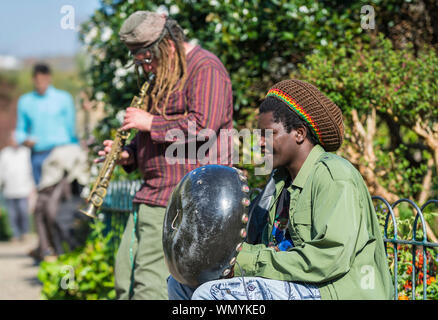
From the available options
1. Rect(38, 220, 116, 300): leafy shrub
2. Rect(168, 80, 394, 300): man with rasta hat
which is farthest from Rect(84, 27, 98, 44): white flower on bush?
Rect(168, 80, 394, 300): man with rasta hat

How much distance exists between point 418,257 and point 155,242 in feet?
4.87

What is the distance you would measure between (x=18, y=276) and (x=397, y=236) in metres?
4.89

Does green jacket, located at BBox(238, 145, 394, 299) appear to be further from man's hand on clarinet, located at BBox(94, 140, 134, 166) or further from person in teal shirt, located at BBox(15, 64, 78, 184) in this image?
person in teal shirt, located at BBox(15, 64, 78, 184)

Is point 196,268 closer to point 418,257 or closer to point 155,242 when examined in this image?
point 155,242

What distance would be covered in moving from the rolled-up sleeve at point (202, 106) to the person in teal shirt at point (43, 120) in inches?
161

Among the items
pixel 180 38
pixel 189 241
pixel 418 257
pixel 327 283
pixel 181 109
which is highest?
pixel 180 38

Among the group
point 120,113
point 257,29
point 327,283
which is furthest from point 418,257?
point 120,113

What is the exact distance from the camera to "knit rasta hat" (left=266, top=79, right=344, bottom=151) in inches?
94.0

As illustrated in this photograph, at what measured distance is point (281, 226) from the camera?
2.52m

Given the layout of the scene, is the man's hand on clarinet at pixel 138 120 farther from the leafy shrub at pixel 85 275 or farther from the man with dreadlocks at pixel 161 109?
the leafy shrub at pixel 85 275

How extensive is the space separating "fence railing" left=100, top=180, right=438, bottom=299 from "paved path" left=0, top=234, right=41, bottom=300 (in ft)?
4.14

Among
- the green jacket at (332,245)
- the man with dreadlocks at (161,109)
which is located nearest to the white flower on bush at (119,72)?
the man with dreadlocks at (161,109)

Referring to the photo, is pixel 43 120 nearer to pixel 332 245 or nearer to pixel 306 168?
pixel 306 168

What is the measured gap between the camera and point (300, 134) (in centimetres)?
242
